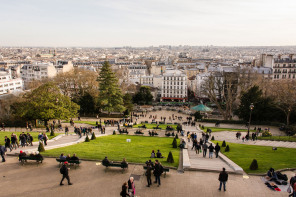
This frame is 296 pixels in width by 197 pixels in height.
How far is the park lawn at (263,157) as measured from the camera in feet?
54.1

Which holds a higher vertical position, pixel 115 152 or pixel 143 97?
pixel 115 152

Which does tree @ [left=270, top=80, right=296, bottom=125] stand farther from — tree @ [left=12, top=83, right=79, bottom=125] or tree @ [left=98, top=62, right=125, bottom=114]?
tree @ [left=12, top=83, right=79, bottom=125]

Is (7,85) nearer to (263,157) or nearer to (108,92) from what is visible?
(108,92)

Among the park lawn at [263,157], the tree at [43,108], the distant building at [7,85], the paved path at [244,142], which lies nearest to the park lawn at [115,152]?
the park lawn at [263,157]

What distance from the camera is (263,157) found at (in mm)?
19297

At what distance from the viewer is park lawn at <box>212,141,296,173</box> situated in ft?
54.1

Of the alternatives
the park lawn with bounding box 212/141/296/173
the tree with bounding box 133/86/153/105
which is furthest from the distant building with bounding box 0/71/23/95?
the park lawn with bounding box 212/141/296/173


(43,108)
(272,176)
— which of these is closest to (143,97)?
(43,108)

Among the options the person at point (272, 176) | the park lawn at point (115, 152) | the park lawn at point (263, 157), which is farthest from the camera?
the park lawn at point (115, 152)

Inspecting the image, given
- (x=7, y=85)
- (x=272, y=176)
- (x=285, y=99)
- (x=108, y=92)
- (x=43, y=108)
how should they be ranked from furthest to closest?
(x=7, y=85) < (x=108, y=92) < (x=285, y=99) < (x=43, y=108) < (x=272, y=176)

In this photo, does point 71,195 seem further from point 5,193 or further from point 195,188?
point 195,188

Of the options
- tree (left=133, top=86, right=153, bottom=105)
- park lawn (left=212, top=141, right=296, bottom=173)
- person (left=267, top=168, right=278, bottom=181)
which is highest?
person (left=267, top=168, right=278, bottom=181)

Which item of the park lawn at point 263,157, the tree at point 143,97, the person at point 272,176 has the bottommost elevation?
the tree at point 143,97

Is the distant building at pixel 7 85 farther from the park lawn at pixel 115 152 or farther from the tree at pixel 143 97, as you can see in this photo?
the park lawn at pixel 115 152
